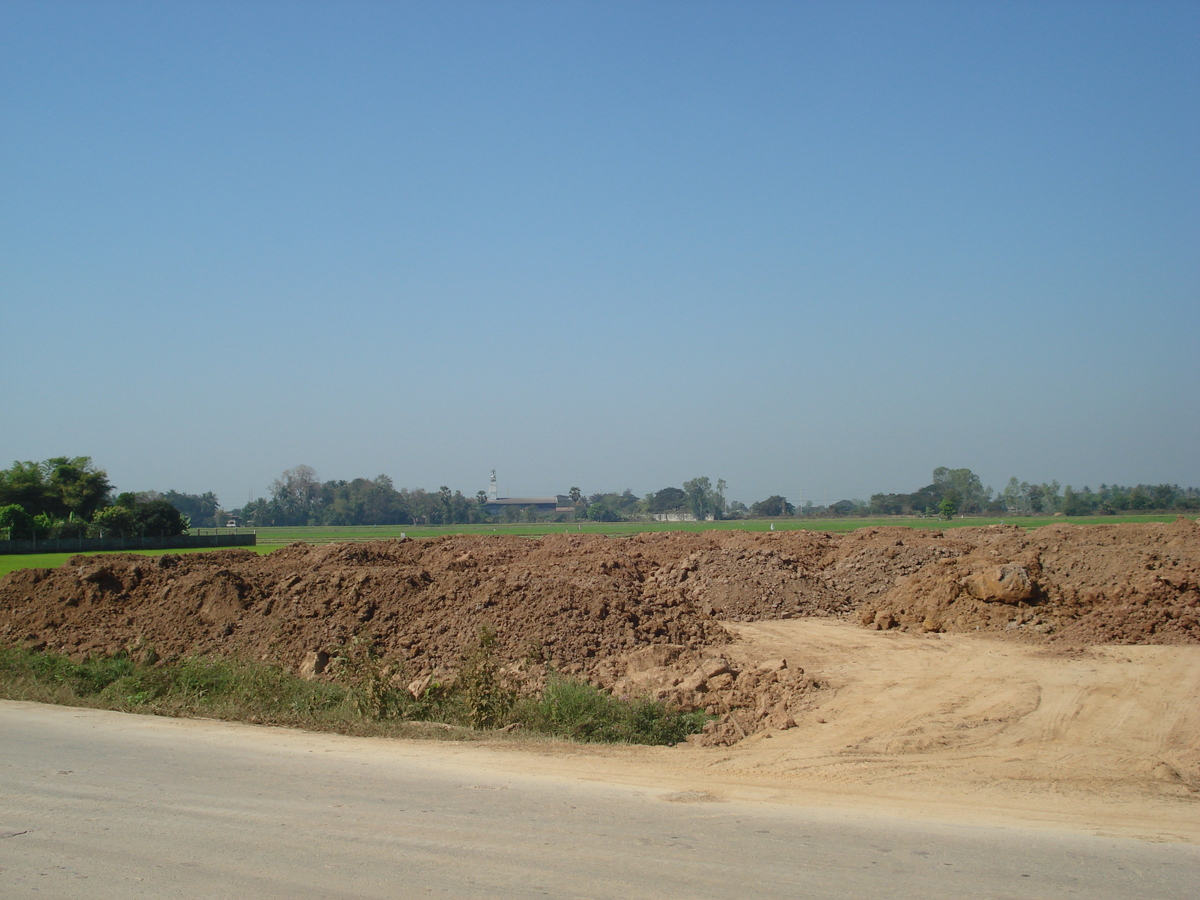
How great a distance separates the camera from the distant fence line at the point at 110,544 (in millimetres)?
52781

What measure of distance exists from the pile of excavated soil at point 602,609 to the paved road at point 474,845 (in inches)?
147

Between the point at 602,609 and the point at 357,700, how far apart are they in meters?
4.65

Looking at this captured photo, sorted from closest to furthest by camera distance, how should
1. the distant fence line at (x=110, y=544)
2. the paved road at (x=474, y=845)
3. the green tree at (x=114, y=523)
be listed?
the paved road at (x=474, y=845), the distant fence line at (x=110, y=544), the green tree at (x=114, y=523)

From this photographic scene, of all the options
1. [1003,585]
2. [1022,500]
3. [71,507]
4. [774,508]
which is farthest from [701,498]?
[1003,585]

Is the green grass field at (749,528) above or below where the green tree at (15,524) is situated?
below

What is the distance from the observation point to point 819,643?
15.8 metres

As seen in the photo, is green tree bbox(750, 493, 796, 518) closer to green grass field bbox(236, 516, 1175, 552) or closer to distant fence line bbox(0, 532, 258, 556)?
green grass field bbox(236, 516, 1175, 552)

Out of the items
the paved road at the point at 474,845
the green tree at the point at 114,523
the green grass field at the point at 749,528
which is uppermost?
the green tree at the point at 114,523

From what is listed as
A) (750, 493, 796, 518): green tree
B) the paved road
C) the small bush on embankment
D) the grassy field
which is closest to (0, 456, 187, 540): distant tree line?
the grassy field

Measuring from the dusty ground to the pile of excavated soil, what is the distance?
0.05 meters

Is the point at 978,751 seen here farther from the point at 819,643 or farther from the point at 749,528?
the point at 749,528

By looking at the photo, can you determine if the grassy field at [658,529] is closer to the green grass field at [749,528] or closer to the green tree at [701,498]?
the green grass field at [749,528]

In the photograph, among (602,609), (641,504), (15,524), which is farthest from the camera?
(641,504)

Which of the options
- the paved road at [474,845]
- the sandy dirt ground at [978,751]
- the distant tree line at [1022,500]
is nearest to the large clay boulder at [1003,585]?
the sandy dirt ground at [978,751]
